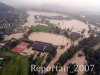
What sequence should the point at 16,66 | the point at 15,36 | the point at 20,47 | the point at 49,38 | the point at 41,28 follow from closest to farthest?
the point at 16,66 < the point at 20,47 < the point at 49,38 < the point at 15,36 < the point at 41,28

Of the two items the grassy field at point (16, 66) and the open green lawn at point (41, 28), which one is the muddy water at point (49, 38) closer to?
the open green lawn at point (41, 28)

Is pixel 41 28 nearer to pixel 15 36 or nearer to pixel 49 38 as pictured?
pixel 49 38

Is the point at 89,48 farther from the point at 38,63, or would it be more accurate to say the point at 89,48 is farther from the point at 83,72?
the point at 38,63

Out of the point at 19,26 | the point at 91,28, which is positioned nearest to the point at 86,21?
the point at 91,28

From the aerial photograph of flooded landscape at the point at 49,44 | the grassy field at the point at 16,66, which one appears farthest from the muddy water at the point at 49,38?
the grassy field at the point at 16,66

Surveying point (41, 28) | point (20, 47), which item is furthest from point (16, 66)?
point (41, 28)

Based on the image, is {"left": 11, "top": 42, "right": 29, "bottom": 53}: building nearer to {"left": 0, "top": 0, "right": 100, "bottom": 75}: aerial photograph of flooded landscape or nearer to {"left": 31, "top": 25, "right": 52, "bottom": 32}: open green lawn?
{"left": 0, "top": 0, "right": 100, "bottom": 75}: aerial photograph of flooded landscape

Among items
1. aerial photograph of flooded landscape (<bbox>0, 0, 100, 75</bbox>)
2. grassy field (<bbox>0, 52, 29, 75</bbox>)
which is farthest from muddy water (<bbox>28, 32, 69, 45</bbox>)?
grassy field (<bbox>0, 52, 29, 75</bbox>)
